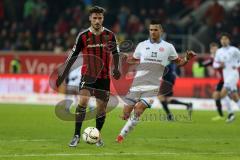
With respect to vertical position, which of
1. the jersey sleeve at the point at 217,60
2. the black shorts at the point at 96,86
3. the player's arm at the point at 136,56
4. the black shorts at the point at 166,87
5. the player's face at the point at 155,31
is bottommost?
the black shorts at the point at 166,87

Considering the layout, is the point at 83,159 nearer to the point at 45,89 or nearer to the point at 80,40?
the point at 80,40

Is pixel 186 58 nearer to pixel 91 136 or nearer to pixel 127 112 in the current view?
pixel 127 112

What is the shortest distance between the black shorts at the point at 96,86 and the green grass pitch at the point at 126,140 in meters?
0.98

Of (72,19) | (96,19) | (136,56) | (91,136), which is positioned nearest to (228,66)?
(136,56)

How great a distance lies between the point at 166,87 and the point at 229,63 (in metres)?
2.01

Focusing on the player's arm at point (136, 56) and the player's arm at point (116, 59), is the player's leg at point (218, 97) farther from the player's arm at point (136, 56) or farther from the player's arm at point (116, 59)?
the player's arm at point (116, 59)

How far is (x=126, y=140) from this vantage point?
1441cm

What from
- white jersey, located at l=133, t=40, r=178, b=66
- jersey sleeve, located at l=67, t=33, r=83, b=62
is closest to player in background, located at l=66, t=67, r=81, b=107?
white jersey, located at l=133, t=40, r=178, b=66

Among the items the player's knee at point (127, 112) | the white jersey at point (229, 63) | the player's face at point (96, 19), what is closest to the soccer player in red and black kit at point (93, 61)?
the player's face at point (96, 19)

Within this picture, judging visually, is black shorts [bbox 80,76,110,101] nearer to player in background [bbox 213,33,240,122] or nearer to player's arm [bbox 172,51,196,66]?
player's arm [bbox 172,51,196,66]

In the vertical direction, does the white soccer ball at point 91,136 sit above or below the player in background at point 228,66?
below

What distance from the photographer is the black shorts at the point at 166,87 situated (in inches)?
829

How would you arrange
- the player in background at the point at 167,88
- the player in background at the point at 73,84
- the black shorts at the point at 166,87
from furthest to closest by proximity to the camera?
1. the player in background at the point at 73,84
2. the black shorts at the point at 166,87
3. the player in background at the point at 167,88

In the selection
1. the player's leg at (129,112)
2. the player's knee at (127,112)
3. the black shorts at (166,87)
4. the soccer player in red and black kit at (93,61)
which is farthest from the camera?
the black shorts at (166,87)
